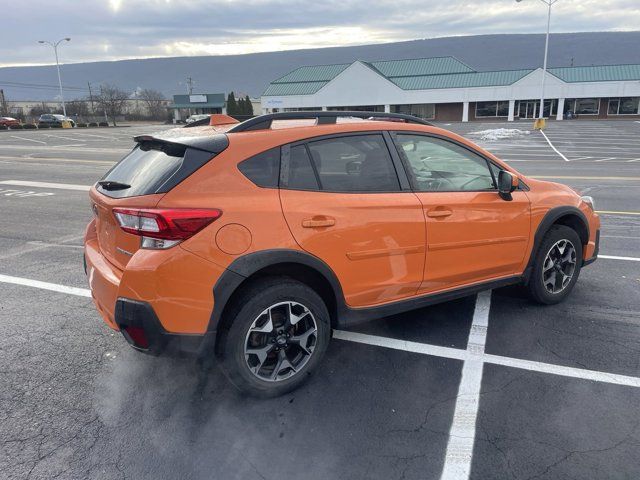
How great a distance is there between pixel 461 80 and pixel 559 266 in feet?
198

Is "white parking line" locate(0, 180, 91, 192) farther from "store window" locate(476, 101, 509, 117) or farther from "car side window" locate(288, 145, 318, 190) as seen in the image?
"store window" locate(476, 101, 509, 117)

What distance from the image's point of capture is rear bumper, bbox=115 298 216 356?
2799 millimetres

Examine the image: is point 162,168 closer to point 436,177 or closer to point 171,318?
point 171,318

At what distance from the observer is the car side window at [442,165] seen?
3660 millimetres

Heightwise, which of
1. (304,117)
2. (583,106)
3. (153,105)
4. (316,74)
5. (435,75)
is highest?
(316,74)

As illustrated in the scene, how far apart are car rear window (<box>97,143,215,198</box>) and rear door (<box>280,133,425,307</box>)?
22.5 inches

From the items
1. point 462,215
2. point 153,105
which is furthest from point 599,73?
point 153,105

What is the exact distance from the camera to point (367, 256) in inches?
131

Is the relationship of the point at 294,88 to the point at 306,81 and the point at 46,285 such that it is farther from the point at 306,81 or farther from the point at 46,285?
the point at 46,285

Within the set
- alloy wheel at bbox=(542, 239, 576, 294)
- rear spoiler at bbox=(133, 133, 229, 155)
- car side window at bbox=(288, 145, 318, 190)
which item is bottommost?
alloy wheel at bbox=(542, 239, 576, 294)

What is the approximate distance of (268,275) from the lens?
10.2 ft

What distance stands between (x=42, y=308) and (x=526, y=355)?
4239 millimetres

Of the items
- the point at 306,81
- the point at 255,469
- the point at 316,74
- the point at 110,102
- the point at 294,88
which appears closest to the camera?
the point at 255,469

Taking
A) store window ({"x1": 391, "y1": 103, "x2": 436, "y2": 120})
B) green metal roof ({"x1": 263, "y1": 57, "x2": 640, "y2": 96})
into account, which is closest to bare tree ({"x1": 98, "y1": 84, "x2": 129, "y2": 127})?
green metal roof ({"x1": 263, "y1": 57, "x2": 640, "y2": 96})
